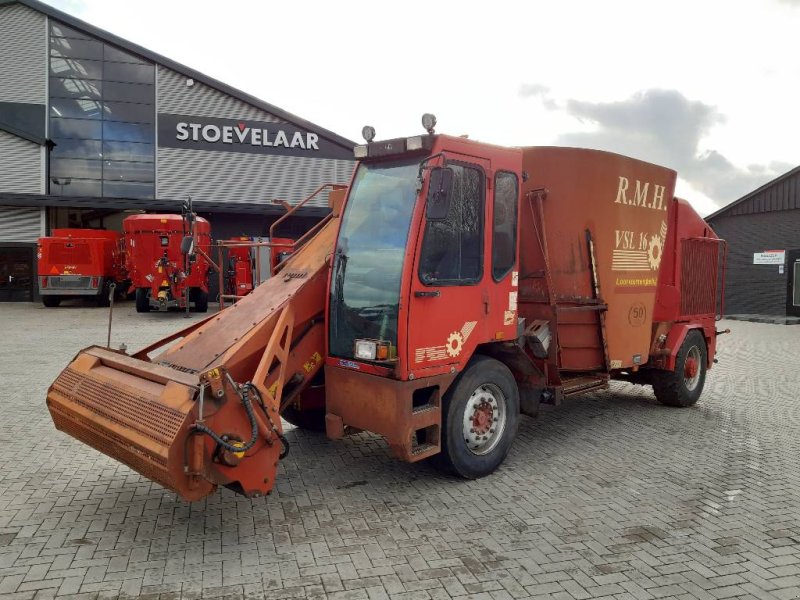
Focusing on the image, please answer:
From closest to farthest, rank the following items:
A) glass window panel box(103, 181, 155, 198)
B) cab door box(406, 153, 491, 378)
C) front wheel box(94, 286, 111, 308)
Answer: cab door box(406, 153, 491, 378) → front wheel box(94, 286, 111, 308) → glass window panel box(103, 181, 155, 198)

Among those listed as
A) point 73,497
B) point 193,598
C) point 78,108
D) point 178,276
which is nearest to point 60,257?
point 178,276

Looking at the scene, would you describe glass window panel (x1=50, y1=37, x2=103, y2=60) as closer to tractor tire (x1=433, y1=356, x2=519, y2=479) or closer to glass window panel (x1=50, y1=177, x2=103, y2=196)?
glass window panel (x1=50, y1=177, x2=103, y2=196)

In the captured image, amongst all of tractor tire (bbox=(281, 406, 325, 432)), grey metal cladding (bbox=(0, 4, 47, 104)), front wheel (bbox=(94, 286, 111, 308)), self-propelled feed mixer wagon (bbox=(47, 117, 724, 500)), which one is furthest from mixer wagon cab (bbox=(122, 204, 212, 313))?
self-propelled feed mixer wagon (bbox=(47, 117, 724, 500))

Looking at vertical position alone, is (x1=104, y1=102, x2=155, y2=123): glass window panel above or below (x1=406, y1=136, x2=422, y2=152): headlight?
above

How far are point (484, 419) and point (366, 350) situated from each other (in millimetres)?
1274

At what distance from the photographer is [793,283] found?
20.4 meters

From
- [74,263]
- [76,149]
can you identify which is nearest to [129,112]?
[76,149]

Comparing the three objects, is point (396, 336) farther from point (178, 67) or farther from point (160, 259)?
point (178, 67)

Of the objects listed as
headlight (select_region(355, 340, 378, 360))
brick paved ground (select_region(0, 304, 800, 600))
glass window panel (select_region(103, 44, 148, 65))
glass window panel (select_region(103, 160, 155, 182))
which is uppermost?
glass window panel (select_region(103, 44, 148, 65))

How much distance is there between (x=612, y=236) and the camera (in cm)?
648

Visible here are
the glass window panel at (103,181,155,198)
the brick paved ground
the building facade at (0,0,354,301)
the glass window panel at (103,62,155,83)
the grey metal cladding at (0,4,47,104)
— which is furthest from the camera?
the glass window panel at (103,181,155,198)

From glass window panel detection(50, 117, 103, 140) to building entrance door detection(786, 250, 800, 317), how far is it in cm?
2579

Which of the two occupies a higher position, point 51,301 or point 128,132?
point 128,132

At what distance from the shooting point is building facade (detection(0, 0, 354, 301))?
24.3 m
